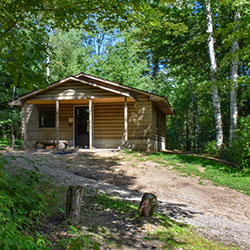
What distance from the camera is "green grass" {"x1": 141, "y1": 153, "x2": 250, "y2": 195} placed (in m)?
8.44

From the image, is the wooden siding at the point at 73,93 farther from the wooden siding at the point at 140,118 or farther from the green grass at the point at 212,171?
the green grass at the point at 212,171

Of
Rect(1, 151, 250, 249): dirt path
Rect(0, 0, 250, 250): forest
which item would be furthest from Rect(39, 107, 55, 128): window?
Rect(0, 0, 250, 250): forest

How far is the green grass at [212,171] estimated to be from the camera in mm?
8439

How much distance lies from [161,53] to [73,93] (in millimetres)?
7256

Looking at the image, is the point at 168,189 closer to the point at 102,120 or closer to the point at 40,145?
the point at 102,120

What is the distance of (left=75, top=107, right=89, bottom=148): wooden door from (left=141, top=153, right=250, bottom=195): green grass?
5.31 m

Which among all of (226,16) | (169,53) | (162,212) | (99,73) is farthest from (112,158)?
(99,73)

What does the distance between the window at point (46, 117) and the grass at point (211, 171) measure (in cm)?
768

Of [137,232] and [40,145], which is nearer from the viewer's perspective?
[137,232]

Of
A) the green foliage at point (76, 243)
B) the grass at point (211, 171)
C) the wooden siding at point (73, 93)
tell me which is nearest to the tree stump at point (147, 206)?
the green foliage at point (76, 243)

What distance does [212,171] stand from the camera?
1009 cm

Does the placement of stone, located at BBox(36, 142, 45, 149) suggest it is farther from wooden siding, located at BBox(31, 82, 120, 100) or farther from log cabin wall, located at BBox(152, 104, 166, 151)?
log cabin wall, located at BBox(152, 104, 166, 151)

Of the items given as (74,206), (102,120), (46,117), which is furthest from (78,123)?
(74,206)

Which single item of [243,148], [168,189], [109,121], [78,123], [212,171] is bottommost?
[168,189]
